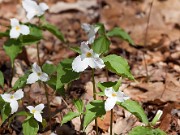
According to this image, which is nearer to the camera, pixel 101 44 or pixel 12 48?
pixel 101 44

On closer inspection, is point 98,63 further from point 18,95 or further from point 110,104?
point 18,95

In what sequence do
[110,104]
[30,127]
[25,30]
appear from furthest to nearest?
[25,30]
[30,127]
[110,104]

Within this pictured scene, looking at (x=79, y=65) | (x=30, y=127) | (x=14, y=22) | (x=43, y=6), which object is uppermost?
(x=43, y=6)

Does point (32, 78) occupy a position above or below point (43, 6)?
below

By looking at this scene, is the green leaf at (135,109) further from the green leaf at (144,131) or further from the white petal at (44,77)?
the white petal at (44,77)

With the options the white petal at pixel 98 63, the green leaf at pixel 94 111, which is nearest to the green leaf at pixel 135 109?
the green leaf at pixel 94 111

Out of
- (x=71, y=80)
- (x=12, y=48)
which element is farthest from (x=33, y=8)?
(x=71, y=80)

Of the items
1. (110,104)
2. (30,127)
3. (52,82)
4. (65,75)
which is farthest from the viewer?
(52,82)
